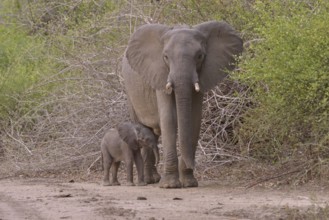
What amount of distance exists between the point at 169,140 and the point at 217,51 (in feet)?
4.54

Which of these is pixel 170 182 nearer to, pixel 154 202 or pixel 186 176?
pixel 186 176

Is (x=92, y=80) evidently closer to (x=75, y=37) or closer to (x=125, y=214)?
(x=75, y=37)

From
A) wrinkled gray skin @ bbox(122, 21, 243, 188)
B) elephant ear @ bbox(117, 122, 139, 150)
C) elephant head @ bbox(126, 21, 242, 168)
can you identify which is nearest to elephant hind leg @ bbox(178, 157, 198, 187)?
wrinkled gray skin @ bbox(122, 21, 243, 188)

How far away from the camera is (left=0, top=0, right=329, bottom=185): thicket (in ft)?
35.9

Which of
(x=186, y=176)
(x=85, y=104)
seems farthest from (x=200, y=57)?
(x=85, y=104)

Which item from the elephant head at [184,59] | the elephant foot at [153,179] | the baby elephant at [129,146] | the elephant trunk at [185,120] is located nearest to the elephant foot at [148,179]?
the elephant foot at [153,179]

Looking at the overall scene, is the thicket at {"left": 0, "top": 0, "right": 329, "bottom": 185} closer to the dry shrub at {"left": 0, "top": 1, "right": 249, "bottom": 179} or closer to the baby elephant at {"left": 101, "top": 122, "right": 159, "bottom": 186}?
the dry shrub at {"left": 0, "top": 1, "right": 249, "bottom": 179}

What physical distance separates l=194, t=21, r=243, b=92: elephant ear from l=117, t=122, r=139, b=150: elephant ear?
137cm

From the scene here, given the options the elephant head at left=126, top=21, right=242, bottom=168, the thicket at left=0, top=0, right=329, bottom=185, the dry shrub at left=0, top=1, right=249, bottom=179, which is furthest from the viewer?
the dry shrub at left=0, top=1, right=249, bottom=179

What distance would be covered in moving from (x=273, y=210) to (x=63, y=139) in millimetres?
7743

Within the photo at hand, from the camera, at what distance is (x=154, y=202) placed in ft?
33.3

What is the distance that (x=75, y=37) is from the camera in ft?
54.5

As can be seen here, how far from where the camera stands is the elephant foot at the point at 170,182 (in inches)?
480

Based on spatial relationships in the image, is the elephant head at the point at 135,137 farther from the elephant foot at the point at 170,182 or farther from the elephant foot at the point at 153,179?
the elephant foot at the point at 170,182
